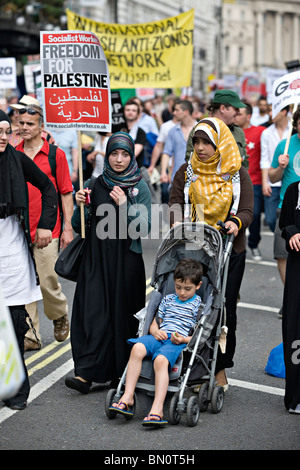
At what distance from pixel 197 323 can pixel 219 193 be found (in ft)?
3.01

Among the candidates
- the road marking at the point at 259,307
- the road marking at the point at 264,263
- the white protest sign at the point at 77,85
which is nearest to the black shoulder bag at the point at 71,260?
the white protest sign at the point at 77,85

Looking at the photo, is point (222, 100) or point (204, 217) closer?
point (204, 217)

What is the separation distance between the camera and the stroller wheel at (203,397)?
5.34 metres

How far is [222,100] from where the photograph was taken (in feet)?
22.8

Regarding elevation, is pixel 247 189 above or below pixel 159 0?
below

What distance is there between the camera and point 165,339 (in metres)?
5.36

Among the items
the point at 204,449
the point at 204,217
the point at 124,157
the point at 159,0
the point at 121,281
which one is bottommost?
the point at 204,449

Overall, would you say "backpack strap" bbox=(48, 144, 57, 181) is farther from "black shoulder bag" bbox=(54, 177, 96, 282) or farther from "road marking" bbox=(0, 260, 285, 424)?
"road marking" bbox=(0, 260, 285, 424)

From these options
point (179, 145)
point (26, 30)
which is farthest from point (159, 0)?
point (179, 145)

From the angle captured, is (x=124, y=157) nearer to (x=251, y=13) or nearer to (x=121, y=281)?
(x=121, y=281)

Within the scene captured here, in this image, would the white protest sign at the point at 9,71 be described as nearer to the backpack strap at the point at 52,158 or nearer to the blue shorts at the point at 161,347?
the backpack strap at the point at 52,158

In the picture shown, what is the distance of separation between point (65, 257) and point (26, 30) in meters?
27.3

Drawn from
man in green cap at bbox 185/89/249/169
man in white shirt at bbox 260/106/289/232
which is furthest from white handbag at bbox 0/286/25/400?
man in white shirt at bbox 260/106/289/232

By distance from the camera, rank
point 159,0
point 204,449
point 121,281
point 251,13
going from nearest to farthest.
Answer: point 204,449 < point 121,281 < point 159,0 < point 251,13
